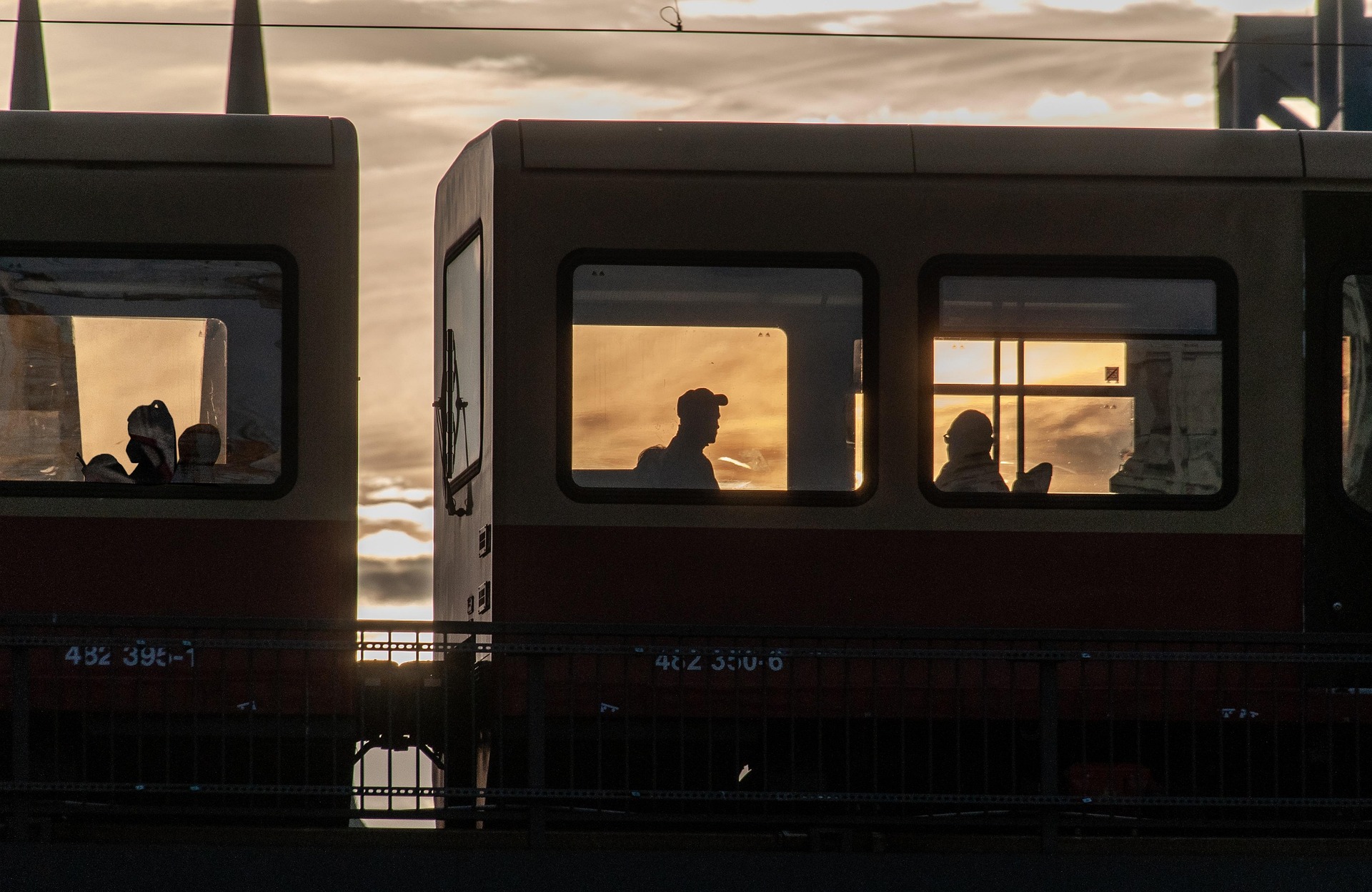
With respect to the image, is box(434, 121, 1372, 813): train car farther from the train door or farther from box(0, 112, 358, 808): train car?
box(0, 112, 358, 808): train car

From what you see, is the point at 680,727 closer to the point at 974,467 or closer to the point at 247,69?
the point at 974,467

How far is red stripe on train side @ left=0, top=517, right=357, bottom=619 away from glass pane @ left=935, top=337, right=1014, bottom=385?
3.18m

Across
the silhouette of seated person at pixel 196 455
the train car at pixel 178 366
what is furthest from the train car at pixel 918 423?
the silhouette of seated person at pixel 196 455

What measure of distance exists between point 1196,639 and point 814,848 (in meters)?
1.88

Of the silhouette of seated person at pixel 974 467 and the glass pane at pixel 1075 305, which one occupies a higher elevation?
the glass pane at pixel 1075 305

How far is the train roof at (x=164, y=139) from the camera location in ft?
31.2

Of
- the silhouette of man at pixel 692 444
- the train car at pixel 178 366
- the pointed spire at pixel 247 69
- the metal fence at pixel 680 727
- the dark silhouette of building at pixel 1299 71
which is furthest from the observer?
the dark silhouette of building at pixel 1299 71

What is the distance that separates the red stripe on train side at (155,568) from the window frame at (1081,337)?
10.0ft

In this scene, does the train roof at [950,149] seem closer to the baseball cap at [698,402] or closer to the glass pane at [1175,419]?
the glass pane at [1175,419]

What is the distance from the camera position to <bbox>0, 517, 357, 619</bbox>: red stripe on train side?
9.27 metres

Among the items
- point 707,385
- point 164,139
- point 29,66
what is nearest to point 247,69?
point 29,66

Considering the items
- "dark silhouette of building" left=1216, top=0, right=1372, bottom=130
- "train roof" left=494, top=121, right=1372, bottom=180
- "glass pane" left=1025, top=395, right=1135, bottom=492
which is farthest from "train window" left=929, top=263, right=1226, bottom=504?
"dark silhouette of building" left=1216, top=0, right=1372, bottom=130

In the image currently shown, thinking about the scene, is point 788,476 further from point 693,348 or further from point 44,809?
point 44,809

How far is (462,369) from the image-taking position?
10.4 meters
